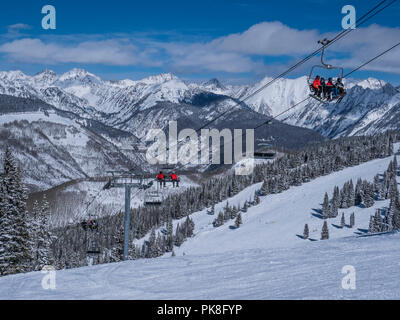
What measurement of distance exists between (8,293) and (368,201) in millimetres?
121171

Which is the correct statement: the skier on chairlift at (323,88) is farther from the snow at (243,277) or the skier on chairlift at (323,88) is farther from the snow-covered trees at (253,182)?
the snow-covered trees at (253,182)

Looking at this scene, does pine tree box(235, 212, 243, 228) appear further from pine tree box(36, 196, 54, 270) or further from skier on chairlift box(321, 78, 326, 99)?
skier on chairlift box(321, 78, 326, 99)

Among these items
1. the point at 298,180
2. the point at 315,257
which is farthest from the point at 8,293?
the point at 298,180

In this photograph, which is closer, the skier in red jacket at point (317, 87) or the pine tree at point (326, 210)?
the skier in red jacket at point (317, 87)

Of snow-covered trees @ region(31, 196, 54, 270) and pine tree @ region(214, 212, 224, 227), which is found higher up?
snow-covered trees @ region(31, 196, 54, 270)

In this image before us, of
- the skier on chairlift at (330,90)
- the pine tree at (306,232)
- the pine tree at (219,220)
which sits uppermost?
the skier on chairlift at (330,90)

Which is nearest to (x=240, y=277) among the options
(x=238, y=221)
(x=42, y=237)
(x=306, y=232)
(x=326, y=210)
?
(x=42, y=237)

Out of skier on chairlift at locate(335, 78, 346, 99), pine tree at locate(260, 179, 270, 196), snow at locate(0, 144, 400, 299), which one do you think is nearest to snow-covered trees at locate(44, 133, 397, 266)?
pine tree at locate(260, 179, 270, 196)

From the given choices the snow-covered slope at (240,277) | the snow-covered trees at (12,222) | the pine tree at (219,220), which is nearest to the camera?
the snow-covered slope at (240,277)

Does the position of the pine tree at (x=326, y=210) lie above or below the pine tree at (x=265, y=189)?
below

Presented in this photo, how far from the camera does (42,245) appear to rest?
38375 millimetres

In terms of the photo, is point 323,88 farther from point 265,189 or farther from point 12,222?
point 265,189

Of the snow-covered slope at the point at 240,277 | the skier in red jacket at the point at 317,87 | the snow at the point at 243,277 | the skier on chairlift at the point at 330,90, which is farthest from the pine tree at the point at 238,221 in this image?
the skier on chairlift at the point at 330,90
